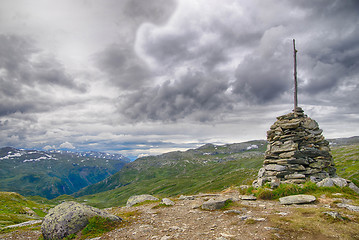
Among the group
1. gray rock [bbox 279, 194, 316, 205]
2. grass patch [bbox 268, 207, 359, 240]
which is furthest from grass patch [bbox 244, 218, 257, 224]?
gray rock [bbox 279, 194, 316, 205]

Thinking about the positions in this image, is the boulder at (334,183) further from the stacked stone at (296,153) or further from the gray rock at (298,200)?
the gray rock at (298,200)

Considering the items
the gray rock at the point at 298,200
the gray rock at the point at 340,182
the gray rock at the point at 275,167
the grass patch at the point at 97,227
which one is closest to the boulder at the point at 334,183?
the gray rock at the point at 340,182

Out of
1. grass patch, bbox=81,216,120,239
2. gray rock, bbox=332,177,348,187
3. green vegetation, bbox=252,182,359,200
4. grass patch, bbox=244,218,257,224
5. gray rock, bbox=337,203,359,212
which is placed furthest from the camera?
gray rock, bbox=332,177,348,187

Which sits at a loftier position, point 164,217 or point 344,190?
point 344,190

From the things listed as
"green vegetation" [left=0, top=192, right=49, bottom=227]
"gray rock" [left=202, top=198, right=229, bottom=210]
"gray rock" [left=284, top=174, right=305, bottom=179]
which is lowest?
"green vegetation" [left=0, top=192, right=49, bottom=227]

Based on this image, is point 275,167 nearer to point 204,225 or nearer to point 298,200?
point 298,200

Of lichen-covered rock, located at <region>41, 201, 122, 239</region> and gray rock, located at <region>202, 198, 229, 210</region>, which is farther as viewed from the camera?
gray rock, located at <region>202, 198, 229, 210</region>

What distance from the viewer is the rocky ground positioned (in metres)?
9.99

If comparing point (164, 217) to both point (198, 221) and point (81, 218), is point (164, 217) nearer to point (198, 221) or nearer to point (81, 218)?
point (198, 221)

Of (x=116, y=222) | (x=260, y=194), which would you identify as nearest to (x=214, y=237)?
(x=116, y=222)

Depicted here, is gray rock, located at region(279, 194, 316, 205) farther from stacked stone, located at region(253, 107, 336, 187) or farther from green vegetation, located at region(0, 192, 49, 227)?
green vegetation, located at region(0, 192, 49, 227)

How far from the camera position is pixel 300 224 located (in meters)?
10.8

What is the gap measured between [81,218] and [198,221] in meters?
9.19

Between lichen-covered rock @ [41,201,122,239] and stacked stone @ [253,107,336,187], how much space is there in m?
21.1
